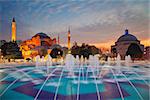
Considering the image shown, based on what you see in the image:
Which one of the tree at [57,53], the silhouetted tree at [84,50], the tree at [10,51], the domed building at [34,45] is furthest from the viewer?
the domed building at [34,45]

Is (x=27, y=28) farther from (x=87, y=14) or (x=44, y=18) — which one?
(x=87, y=14)

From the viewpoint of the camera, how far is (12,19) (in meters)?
8.04

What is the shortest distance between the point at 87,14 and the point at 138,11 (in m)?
1.56

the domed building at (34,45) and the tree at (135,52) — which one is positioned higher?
the domed building at (34,45)

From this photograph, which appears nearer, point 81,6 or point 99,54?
point 81,6

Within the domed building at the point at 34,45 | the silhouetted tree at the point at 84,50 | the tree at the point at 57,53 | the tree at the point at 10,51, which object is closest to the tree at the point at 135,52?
the silhouetted tree at the point at 84,50

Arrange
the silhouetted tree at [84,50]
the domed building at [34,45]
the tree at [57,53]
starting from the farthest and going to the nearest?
the domed building at [34,45]
the tree at [57,53]
the silhouetted tree at [84,50]

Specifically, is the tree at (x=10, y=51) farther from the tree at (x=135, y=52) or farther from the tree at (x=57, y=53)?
the tree at (x=135, y=52)

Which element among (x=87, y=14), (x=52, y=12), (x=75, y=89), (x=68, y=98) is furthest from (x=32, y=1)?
(x=68, y=98)

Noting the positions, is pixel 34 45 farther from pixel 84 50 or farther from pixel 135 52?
pixel 135 52

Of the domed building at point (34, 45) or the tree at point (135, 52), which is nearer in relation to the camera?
the tree at point (135, 52)

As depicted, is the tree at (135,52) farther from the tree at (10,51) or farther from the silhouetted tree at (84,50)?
the tree at (10,51)

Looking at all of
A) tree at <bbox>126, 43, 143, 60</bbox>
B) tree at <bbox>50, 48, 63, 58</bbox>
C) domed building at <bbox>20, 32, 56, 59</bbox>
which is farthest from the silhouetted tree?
domed building at <bbox>20, 32, 56, 59</bbox>

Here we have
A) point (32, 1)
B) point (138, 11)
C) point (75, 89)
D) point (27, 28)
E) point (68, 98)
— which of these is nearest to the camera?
point (68, 98)
